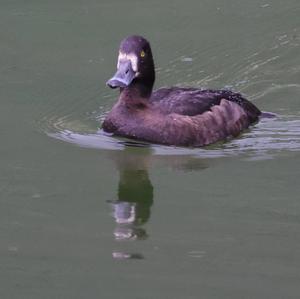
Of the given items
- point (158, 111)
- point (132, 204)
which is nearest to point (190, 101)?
point (158, 111)

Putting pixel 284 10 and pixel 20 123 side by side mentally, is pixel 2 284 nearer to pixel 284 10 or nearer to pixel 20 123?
pixel 20 123

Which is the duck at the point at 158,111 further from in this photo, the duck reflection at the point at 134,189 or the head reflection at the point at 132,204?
the head reflection at the point at 132,204

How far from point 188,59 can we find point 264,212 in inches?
206

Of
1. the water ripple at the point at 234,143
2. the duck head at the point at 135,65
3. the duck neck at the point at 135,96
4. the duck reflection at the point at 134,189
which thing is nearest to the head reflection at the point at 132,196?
the duck reflection at the point at 134,189

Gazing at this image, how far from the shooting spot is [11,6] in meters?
14.4

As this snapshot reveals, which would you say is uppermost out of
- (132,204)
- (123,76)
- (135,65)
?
(135,65)

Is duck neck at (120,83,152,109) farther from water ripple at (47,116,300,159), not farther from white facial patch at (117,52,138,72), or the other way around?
water ripple at (47,116,300,159)

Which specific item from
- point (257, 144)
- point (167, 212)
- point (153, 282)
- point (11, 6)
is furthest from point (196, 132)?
point (11, 6)

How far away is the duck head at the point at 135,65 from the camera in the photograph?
32.5ft

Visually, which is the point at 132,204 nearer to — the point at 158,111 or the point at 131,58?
the point at 158,111

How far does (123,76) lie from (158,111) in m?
0.48

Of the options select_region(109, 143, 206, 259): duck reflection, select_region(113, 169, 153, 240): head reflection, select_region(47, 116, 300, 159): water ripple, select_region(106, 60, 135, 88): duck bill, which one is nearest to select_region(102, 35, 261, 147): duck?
select_region(106, 60, 135, 88): duck bill

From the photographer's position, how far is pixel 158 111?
32.6ft

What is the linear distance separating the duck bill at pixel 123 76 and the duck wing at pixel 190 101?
0.38 meters
